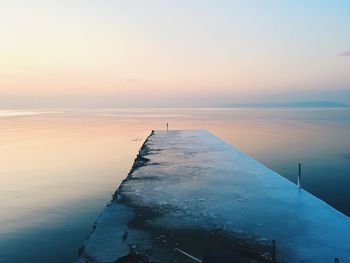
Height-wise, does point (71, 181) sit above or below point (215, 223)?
below

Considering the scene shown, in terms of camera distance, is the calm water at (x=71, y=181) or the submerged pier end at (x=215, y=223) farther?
the calm water at (x=71, y=181)

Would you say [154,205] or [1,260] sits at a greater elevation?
[154,205]

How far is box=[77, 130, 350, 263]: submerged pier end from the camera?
5.75 meters

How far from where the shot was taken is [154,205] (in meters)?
8.61

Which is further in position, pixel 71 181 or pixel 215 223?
pixel 71 181

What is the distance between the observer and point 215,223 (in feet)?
23.8

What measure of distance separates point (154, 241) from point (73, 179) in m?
13.2

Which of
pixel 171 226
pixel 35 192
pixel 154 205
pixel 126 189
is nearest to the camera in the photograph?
pixel 171 226

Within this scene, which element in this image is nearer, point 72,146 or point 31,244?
point 31,244

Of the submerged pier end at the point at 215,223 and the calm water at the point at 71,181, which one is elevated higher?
the submerged pier end at the point at 215,223

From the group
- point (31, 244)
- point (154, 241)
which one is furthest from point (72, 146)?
point (154, 241)

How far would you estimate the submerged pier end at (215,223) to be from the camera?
5.75 meters

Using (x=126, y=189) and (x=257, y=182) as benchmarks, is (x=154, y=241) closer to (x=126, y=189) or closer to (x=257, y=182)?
(x=126, y=189)

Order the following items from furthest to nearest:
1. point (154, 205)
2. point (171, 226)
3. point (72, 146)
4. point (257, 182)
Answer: point (72, 146) < point (257, 182) < point (154, 205) < point (171, 226)
